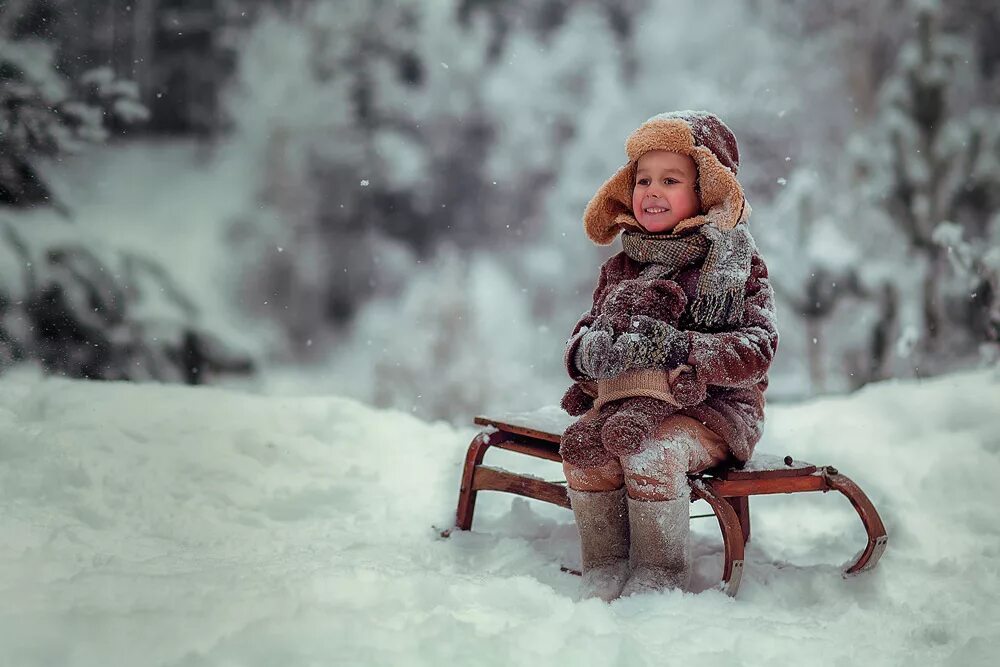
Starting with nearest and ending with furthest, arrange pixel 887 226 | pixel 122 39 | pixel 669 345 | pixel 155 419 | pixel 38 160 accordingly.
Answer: pixel 669 345 → pixel 155 419 → pixel 38 160 → pixel 122 39 → pixel 887 226

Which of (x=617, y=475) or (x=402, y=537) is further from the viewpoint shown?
(x=402, y=537)

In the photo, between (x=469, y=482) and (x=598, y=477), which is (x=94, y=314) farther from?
(x=598, y=477)

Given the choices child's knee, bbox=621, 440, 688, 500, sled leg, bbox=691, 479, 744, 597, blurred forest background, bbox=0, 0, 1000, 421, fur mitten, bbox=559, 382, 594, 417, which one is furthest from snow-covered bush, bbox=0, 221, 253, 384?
sled leg, bbox=691, 479, 744, 597

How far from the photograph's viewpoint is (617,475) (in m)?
1.78

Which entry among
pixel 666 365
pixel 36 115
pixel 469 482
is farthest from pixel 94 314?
pixel 666 365

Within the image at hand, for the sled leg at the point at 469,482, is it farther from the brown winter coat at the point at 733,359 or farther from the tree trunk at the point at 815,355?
the tree trunk at the point at 815,355

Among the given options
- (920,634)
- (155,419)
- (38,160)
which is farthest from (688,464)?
(38,160)

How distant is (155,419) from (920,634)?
2.16 m

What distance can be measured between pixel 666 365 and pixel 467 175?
3001 mm

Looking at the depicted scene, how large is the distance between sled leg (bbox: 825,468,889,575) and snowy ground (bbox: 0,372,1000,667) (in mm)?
66

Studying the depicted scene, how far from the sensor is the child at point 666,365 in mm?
1695

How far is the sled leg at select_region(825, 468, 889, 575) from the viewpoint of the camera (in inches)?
69.7

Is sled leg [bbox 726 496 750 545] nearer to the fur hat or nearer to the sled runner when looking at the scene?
the sled runner

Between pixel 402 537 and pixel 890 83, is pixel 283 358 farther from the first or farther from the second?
pixel 890 83
